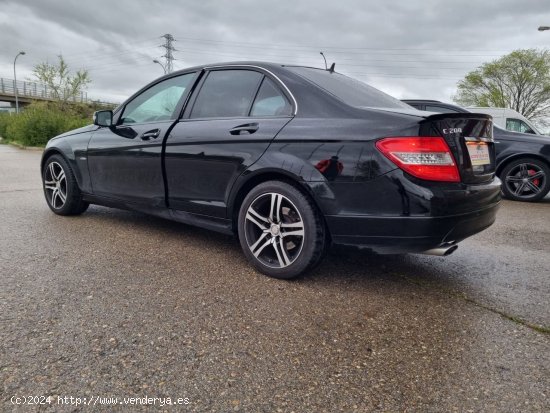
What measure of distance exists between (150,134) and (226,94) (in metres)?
0.79

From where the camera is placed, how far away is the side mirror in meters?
4.07

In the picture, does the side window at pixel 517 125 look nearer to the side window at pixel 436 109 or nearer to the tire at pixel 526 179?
the tire at pixel 526 179

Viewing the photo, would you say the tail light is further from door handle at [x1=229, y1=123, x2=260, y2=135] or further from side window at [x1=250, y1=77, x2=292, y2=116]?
door handle at [x1=229, y1=123, x2=260, y2=135]

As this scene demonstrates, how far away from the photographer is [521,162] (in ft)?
23.4

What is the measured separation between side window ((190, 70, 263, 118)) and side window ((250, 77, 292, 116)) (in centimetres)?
7

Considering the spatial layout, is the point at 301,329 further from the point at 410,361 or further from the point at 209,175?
the point at 209,175

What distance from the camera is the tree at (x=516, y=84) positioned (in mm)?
31359

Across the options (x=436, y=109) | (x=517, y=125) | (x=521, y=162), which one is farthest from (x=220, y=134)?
(x=517, y=125)

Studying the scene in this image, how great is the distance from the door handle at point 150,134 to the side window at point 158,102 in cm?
15

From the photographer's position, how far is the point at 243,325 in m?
2.20

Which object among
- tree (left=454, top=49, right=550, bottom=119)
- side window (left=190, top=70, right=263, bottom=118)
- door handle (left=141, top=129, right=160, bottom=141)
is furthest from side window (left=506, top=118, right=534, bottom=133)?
tree (left=454, top=49, right=550, bottom=119)

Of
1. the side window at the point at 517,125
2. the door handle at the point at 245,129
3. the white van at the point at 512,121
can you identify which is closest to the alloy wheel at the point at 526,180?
the white van at the point at 512,121

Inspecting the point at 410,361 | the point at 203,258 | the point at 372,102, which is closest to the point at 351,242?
the point at 410,361

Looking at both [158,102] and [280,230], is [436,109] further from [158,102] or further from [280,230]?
[280,230]
